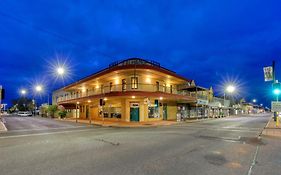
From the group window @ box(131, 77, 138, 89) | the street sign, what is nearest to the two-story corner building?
window @ box(131, 77, 138, 89)

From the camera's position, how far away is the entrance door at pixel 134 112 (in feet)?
91.5

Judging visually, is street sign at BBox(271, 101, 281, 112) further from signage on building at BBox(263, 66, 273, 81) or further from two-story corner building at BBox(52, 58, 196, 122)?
two-story corner building at BBox(52, 58, 196, 122)

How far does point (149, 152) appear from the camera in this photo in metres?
8.08

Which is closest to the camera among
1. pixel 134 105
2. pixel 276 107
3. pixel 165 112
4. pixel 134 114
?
pixel 276 107

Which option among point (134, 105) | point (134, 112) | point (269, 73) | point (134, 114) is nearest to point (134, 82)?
point (134, 105)

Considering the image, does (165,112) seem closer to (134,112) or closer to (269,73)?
(134,112)

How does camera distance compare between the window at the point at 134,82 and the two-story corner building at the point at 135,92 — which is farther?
the window at the point at 134,82

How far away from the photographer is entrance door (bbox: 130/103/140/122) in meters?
27.9

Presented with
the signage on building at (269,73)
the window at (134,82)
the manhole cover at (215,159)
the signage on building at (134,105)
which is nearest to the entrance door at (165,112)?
the signage on building at (134,105)

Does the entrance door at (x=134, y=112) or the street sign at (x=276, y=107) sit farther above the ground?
the street sign at (x=276, y=107)

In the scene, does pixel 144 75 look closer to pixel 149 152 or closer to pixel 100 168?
pixel 149 152

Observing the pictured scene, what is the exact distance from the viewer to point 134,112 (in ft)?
92.0

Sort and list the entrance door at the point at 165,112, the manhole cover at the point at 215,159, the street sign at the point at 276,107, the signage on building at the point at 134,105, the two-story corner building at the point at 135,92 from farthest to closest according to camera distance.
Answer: the entrance door at the point at 165,112, the signage on building at the point at 134,105, the two-story corner building at the point at 135,92, the street sign at the point at 276,107, the manhole cover at the point at 215,159

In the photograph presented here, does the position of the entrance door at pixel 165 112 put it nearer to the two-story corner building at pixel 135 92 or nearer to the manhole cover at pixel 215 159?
the two-story corner building at pixel 135 92
